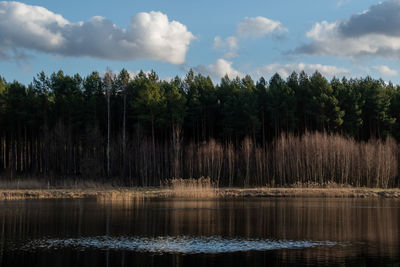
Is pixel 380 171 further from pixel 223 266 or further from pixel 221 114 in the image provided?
pixel 223 266

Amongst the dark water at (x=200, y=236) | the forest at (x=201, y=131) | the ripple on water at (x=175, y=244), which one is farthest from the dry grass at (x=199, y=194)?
the ripple on water at (x=175, y=244)

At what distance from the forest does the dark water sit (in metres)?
23.6

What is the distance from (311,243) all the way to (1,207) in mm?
24757

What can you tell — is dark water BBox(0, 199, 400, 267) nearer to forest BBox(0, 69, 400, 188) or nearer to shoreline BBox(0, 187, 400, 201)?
shoreline BBox(0, 187, 400, 201)

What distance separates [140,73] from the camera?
275 feet

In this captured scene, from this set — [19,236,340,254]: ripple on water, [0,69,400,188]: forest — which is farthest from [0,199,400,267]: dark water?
[0,69,400,188]: forest

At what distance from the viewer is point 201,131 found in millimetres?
79188

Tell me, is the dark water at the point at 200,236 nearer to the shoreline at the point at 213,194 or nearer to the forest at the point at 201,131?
the shoreline at the point at 213,194

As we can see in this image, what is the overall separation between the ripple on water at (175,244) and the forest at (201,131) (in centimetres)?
3625

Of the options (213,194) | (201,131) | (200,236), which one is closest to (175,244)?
(200,236)

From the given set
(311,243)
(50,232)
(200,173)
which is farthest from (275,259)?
(200,173)

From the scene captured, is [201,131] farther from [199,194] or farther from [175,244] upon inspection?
[175,244]

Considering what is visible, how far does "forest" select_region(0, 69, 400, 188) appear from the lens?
198 feet

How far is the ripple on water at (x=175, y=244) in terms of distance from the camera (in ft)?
65.2
